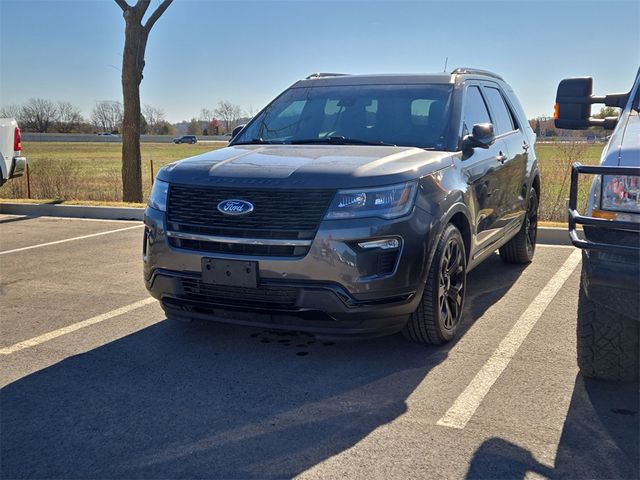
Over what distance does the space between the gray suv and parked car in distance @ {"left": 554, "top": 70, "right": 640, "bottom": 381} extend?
942 millimetres

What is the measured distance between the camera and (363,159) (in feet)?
13.5

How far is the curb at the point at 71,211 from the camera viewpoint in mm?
11023

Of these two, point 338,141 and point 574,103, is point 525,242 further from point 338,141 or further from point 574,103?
point 338,141

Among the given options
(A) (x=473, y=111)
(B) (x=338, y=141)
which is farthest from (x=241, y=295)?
(A) (x=473, y=111)

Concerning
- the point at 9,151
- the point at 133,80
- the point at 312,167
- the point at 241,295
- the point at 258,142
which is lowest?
the point at 241,295

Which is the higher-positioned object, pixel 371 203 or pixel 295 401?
pixel 371 203

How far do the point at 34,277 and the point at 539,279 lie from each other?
498cm

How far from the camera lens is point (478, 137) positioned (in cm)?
469

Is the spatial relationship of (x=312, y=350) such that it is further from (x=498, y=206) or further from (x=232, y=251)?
(x=498, y=206)

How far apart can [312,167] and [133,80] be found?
419 inches

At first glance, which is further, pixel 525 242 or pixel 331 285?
pixel 525 242

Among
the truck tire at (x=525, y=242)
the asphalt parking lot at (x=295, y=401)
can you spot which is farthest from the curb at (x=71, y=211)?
the truck tire at (x=525, y=242)

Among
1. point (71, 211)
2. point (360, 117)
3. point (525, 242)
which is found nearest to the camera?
point (360, 117)

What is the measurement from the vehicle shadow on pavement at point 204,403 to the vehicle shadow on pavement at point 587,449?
611mm
